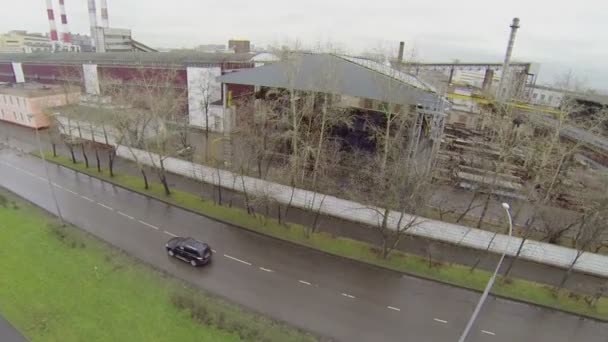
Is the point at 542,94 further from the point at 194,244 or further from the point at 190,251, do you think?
the point at 190,251

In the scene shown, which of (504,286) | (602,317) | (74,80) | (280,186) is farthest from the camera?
(74,80)

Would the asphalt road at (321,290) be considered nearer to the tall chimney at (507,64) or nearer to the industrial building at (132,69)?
the industrial building at (132,69)

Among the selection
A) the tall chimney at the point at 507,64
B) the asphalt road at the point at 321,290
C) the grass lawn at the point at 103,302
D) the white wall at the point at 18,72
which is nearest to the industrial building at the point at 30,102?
the asphalt road at the point at 321,290

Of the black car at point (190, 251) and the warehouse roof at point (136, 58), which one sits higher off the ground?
the warehouse roof at point (136, 58)

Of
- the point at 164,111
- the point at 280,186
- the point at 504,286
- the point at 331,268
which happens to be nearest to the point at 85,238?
the point at 164,111

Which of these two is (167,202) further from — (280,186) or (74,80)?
(74,80)

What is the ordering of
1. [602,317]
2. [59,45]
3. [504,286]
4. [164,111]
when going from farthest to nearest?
[59,45]
[164,111]
[504,286]
[602,317]

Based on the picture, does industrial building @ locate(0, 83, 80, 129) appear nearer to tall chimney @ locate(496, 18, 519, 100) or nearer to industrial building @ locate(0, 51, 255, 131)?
industrial building @ locate(0, 51, 255, 131)
